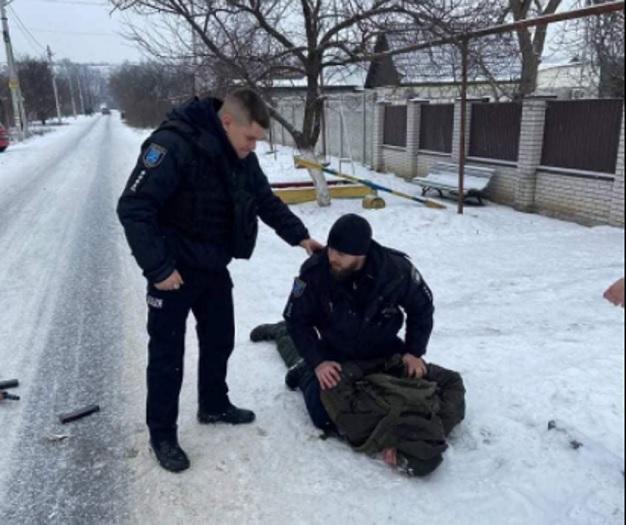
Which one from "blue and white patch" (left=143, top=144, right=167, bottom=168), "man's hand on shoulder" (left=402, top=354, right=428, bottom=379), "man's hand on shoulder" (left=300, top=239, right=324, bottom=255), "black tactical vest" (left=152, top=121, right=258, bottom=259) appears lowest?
"man's hand on shoulder" (left=402, top=354, right=428, bottom=379)

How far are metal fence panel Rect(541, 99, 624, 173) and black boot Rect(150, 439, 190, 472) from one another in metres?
7.58

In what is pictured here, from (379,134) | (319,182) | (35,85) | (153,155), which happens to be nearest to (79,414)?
(153,155)

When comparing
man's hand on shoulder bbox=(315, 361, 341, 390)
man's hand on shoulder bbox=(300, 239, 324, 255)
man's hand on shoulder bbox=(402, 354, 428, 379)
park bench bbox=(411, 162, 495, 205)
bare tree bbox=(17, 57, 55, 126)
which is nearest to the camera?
man's hand on shoulder bbox=(315, 361, 341, 390)

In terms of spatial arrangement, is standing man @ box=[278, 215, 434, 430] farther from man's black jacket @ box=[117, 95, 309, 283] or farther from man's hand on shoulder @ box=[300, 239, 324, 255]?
man's black jacket @ box=[117, 95, 309, 283]

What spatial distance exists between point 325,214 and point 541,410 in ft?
20.9

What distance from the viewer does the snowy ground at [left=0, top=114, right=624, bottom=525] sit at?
2.52 m

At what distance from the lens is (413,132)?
1354cm

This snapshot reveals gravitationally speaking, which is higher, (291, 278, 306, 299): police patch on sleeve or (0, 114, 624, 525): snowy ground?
(291, 278, 306, 299): police patch on sleeve

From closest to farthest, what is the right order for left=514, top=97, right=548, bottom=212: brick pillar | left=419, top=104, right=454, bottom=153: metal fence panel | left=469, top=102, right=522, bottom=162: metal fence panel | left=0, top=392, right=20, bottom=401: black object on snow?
left=0, top=392, right=20, bottom=401: black object on snow, left=514, top=97, right=548, bottom=212: brick pillar, left=469, top=102, right=522, bottom=162: metal fence panel, left=419, top=104, right=454, bottom=153: metal fence panel

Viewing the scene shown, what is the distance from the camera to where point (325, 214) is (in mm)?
9250

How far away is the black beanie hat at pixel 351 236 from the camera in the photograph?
275 centimetres

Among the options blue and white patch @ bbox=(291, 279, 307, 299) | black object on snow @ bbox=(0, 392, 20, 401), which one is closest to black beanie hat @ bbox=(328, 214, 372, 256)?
blue and white patch @ bbox=(291, 279, 307, 299)

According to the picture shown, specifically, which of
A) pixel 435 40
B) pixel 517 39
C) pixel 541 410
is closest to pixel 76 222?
pixel 435 40

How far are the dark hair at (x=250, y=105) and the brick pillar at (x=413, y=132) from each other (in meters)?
11.2
